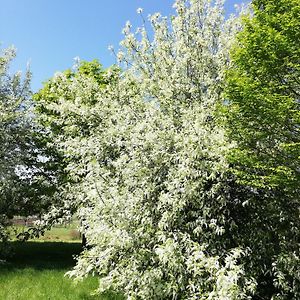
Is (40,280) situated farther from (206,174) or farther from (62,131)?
(62,131)

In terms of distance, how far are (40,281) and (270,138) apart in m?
10.3

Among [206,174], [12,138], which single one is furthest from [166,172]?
[12,138]

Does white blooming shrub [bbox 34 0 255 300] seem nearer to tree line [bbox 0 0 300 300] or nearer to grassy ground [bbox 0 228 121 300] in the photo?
tree line [bbox 0 0 300 300]

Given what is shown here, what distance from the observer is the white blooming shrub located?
10.2m

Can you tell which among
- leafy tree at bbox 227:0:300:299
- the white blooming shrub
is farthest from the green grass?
leafy tree at bbox 227:0:300:299

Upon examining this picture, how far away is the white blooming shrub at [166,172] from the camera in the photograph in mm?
10211

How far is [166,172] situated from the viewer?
1198cm

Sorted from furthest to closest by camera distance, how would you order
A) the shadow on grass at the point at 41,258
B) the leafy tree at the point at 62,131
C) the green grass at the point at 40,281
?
the shadow on grass at the point at 41,258, the leafy tree at the point at 62,131, the green grass at the point at 40,281

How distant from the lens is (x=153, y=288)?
10.2 m

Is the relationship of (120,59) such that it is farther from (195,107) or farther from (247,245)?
(247,245)

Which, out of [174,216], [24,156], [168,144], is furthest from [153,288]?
[24,156]

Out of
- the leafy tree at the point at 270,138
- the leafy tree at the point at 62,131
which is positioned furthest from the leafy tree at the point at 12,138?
the leafy tree at the point at 270,138

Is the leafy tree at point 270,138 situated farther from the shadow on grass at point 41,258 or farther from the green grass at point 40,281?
the shadow on grass at point 41,258

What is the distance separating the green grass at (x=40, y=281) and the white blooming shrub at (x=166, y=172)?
1.49 metres
